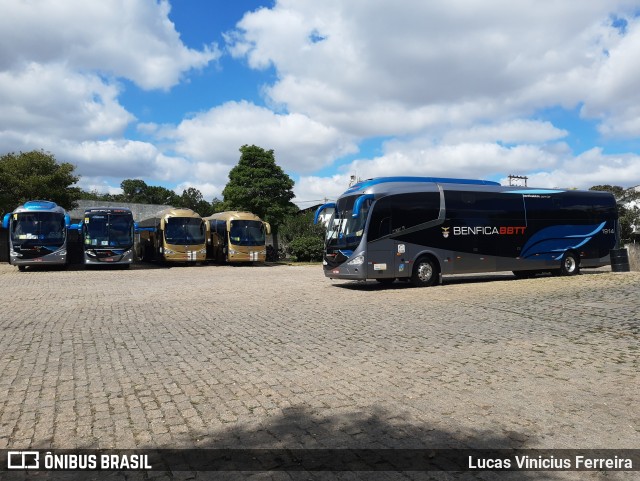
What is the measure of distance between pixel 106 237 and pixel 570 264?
72.7ft

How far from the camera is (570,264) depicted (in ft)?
63.9

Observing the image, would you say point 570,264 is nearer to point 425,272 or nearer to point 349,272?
point 425,272

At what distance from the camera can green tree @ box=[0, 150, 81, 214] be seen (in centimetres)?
3262

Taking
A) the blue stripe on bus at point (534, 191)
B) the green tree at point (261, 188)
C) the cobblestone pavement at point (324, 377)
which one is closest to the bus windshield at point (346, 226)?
the cobblestone pavement at point (324, 377)

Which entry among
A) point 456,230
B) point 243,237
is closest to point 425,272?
point 456,230

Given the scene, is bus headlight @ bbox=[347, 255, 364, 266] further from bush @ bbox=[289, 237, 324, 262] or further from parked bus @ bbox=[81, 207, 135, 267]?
bush @ bbox=[289, 237, 324, 262]

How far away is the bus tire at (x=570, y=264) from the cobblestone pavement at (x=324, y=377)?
8379mm

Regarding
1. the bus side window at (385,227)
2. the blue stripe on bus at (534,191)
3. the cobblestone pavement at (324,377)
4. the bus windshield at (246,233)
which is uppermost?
the blue stripe on bus at (534,191)

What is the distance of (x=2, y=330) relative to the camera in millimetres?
8641

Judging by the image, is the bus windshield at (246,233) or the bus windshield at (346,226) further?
the bus windshield at (246,233)

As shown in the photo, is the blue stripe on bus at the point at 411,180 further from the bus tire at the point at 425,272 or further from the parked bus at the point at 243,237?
the parked bus at the point at 243,237

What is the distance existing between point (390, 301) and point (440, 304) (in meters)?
1.32

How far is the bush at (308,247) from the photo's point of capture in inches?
1409

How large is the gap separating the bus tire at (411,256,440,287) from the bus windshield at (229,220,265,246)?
1611 cm
